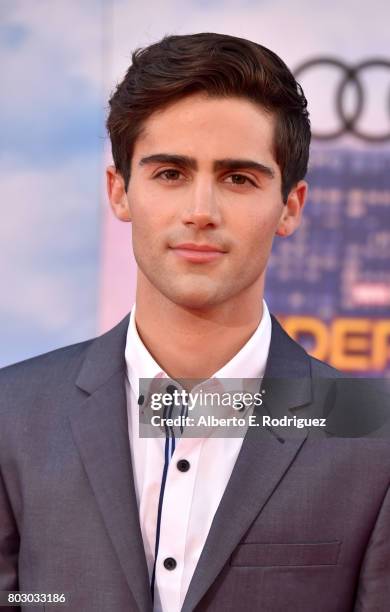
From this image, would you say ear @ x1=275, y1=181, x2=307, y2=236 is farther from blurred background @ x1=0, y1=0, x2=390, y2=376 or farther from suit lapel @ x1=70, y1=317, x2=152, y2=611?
blurred background @ x1=0, y1=0, x2=390, y2=376

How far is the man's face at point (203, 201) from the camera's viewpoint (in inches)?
74.6

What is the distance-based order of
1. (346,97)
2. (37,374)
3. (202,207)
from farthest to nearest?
(346,97)
(37,374)
(202,207)

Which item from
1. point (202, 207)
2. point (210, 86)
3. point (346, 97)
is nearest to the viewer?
point (202, 207)

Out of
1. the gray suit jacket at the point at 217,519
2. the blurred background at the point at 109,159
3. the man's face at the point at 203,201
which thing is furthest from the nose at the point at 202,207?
the blurred background at the point at 109,159

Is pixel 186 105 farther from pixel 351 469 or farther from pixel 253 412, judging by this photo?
pixel 351 469

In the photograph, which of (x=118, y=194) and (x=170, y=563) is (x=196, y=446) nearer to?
(x=170, y=563)

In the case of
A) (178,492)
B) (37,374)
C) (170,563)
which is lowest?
(170,563)

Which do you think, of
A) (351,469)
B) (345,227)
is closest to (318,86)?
(345,227)

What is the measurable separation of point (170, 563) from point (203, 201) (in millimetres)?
Result: 725

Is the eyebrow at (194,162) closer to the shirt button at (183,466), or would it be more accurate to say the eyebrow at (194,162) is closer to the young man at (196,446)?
the young man at (196,446)

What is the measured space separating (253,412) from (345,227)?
1.98 metres

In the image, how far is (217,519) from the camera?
1.87 meters

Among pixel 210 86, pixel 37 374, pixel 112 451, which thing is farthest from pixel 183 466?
pixel 210 86

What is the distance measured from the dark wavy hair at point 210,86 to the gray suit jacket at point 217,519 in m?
0.54
